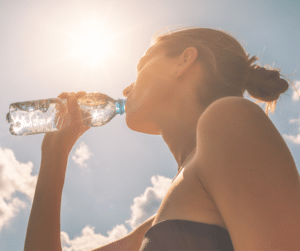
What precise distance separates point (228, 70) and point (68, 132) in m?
1.92

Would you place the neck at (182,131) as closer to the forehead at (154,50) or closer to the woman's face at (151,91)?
the woman's face at (151,91)

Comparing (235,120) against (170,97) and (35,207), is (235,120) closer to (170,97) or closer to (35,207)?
(170,97)

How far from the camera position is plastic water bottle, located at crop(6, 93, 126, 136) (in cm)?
339

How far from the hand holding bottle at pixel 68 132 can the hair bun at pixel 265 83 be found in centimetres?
191

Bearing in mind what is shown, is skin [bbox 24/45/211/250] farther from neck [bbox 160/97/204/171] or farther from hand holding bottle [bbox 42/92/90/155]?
hand holding bottle [bbox 42/92/90/155]

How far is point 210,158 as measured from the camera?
1019 mm

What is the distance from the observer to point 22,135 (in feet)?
11.0

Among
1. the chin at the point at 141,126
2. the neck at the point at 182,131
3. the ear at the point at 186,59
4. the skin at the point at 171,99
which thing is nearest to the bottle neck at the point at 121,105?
the chin at the point at 141,126

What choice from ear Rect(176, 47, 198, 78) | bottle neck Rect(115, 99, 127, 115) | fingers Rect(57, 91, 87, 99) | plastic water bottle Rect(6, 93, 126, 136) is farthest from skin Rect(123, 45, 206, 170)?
plastic water bottle Rect(6, 93, 126, 136)

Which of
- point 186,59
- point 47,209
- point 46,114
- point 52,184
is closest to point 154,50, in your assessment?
point 186,59

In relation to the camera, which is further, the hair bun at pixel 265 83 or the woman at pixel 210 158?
the hair bun at pixel 265 83

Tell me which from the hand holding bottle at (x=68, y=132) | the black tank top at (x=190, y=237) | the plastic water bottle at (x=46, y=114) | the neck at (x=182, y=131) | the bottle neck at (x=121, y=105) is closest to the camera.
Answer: the black tank top at (x=190, y=237)

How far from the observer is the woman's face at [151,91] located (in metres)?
1.94

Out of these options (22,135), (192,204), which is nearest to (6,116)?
(22,135)
